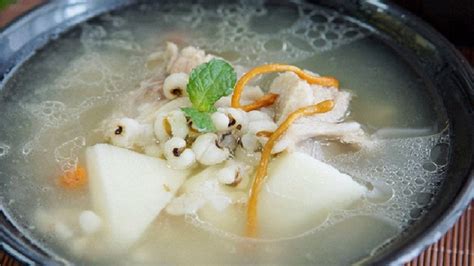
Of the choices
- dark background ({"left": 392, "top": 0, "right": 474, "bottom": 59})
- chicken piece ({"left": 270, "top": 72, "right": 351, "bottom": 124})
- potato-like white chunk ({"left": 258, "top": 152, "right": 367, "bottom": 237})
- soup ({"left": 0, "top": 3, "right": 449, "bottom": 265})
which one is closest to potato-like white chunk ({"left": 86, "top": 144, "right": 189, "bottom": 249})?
soup ({"left": 0, "top": 3, "right": 449, "bottom": 265})

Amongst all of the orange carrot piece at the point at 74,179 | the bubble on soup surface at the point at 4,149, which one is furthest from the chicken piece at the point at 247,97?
the bubble on soup surface at the point at 4,149

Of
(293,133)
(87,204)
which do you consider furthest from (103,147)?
(293,133)

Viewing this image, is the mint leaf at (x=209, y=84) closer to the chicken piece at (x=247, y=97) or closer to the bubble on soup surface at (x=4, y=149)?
the chicken piece at (x=247, y=97)

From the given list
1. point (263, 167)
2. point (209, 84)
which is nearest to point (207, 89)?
point (209, 84)

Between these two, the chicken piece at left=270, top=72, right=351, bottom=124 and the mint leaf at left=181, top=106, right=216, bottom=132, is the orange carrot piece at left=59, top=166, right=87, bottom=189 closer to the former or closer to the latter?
the mint leaf at left=181, top=106, right=216, bottom=132

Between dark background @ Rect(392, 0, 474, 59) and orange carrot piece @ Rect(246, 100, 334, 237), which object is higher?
orange carrot piece @ Rect(246, 100, 334, 237)

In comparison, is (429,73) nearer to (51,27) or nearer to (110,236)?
(110,236)
